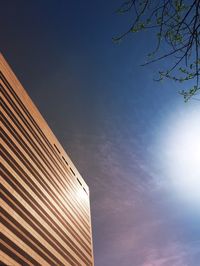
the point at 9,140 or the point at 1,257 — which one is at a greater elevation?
the point at 9,140

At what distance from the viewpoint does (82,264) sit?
40.5m

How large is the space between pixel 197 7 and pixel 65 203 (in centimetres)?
3868

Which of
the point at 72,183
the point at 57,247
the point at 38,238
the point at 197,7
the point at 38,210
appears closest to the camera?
the point at 197,7

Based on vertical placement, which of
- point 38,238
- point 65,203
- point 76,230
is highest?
point 65,203

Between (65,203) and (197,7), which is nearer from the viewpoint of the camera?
(197,7)

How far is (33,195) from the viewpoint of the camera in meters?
31.1

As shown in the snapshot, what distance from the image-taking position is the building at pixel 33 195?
985 inches

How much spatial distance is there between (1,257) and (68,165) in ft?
102

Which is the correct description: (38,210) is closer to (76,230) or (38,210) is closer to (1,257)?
(1,257)

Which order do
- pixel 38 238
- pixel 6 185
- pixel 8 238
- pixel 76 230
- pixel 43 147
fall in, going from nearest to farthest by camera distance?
pixel 8 238, pixel 6 185, pixel 38 238, pixel 43 147, pixel 76 230

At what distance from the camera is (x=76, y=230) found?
141ft

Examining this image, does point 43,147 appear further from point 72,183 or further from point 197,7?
point 197,7

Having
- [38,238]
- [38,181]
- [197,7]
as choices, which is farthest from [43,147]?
[197,7]

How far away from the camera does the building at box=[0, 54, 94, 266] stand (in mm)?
25016
